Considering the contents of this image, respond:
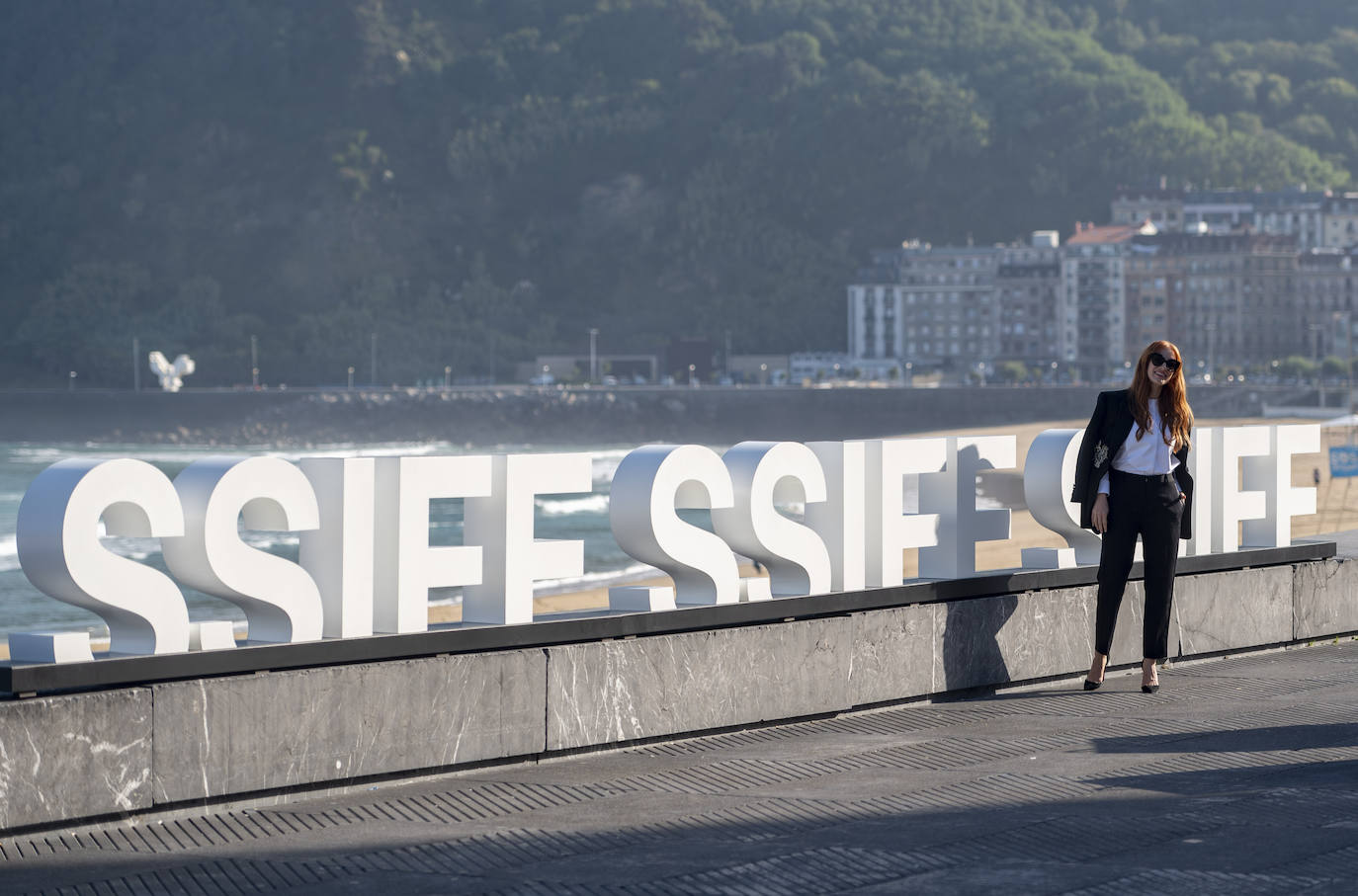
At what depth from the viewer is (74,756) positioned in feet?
18.4

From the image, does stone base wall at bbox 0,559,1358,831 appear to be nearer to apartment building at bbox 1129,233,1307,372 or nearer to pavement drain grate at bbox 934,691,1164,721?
pavement drain grate at bbox 934,691,1164,721

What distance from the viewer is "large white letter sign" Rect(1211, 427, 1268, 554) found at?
9734 millimetres

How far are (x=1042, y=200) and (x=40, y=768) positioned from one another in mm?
196055

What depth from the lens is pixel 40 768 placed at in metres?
5.52

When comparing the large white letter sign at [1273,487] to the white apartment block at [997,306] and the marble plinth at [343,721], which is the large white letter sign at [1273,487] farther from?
the white apartment block at [997,306]

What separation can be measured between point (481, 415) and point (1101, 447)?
14465 centimetres

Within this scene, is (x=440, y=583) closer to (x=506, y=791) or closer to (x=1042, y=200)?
(x=506, y=791)

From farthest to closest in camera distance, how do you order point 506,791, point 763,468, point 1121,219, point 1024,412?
1. point 1121,219
2. point 1024,412
3. point 763,468
4. point 506,791

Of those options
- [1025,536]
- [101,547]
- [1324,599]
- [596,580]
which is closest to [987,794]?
[101,547]

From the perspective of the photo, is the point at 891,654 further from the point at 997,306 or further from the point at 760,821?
the point at 997,306

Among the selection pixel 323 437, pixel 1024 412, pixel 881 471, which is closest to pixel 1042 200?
pixel 1024 412

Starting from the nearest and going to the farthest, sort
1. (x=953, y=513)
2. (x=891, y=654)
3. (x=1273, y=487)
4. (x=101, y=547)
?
(x=101, y=547) < (x=891, y=654) < (x=953, y=513) < (x=1273, y=487)

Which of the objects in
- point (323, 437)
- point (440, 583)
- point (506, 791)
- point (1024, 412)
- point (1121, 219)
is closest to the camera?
point (506, 791)

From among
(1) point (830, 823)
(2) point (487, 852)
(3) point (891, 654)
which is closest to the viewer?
(2) point (487, 852)
